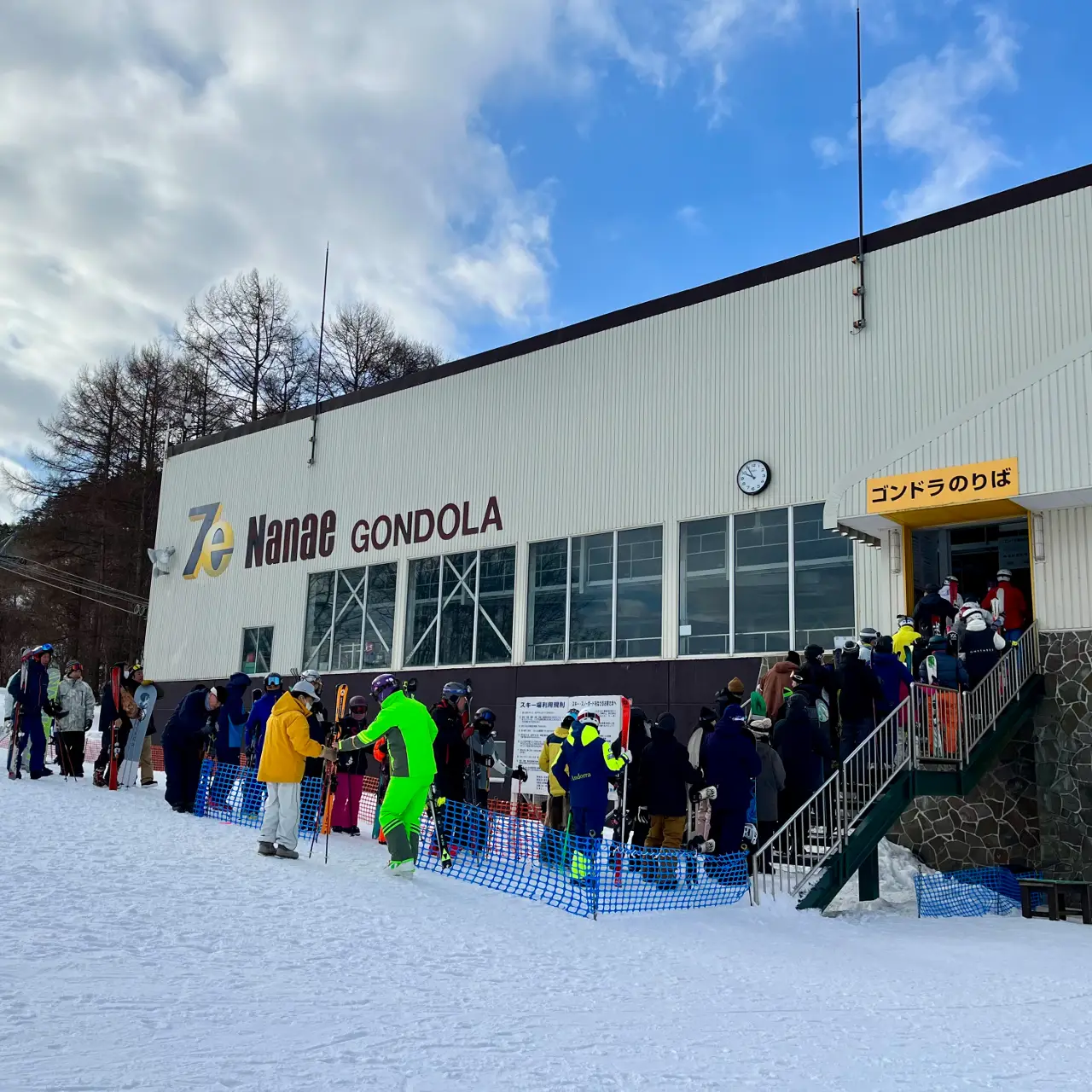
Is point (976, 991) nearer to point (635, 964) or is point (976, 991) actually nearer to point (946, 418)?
point (635, 964)

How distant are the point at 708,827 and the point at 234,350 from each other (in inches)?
1477

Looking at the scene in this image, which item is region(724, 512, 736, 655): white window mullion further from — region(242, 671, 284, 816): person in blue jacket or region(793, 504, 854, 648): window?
region(242, 671, 284, 816): person in blue jacket

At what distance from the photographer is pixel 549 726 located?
1664cm

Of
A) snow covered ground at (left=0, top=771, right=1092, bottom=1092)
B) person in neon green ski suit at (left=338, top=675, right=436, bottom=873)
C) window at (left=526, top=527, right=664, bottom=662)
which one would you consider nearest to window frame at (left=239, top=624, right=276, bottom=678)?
window at (left=526, top=527, right=664, bottom=662)

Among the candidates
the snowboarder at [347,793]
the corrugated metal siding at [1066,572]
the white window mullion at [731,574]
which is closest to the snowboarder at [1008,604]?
the corrugated metal siding at [1066,572]

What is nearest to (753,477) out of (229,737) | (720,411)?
(720,411)

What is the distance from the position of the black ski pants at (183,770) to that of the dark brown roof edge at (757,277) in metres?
11.0

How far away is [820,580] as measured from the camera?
1600 centimetres

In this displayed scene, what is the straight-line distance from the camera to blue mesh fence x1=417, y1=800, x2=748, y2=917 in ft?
29.5

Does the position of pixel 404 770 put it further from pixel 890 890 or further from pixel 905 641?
pixel 905 641

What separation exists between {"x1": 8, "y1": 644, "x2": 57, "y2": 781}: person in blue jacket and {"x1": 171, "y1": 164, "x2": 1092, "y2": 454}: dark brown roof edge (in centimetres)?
1070

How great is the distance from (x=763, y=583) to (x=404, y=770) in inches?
347

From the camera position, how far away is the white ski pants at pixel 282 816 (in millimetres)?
9453

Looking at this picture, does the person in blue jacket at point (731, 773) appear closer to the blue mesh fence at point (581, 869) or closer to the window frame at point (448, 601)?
the blue mesh fence at point (581, 869)
